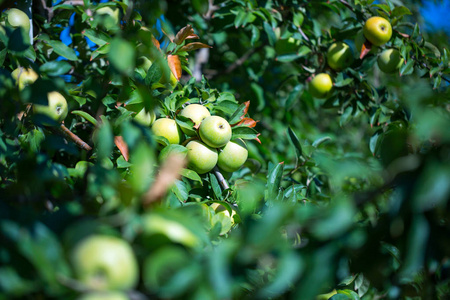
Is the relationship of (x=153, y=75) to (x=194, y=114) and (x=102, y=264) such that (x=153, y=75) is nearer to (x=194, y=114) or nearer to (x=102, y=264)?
(x=194, y=114)

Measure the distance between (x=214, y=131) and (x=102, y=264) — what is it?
675mm

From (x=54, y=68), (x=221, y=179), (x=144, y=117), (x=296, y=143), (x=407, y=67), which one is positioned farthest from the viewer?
(x=407, y=67)

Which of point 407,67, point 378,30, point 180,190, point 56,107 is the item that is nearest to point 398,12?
point 378,30

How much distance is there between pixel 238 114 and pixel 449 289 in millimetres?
737

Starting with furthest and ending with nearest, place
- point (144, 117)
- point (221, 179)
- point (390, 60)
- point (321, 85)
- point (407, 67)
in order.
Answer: point (321, 85) < point (390, 60) < point (407, 67) < point (221, 179) < point (144, 117)

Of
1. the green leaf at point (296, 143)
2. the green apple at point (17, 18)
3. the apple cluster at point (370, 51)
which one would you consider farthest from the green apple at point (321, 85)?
the green apple at point (17, 18)

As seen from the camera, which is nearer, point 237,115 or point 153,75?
point 153,75

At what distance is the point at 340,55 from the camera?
180cm

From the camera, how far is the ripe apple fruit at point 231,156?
123 centimetres

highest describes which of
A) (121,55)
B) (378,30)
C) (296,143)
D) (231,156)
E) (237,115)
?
(121,55)

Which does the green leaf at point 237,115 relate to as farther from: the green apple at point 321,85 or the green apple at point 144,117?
the green apple at point 321,85

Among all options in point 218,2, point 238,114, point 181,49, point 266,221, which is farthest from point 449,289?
point 218,2

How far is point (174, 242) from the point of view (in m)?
0.57

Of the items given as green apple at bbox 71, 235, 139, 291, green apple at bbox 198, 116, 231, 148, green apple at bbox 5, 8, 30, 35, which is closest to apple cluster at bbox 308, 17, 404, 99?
green apple at bbox 198, 116, 231, 148
